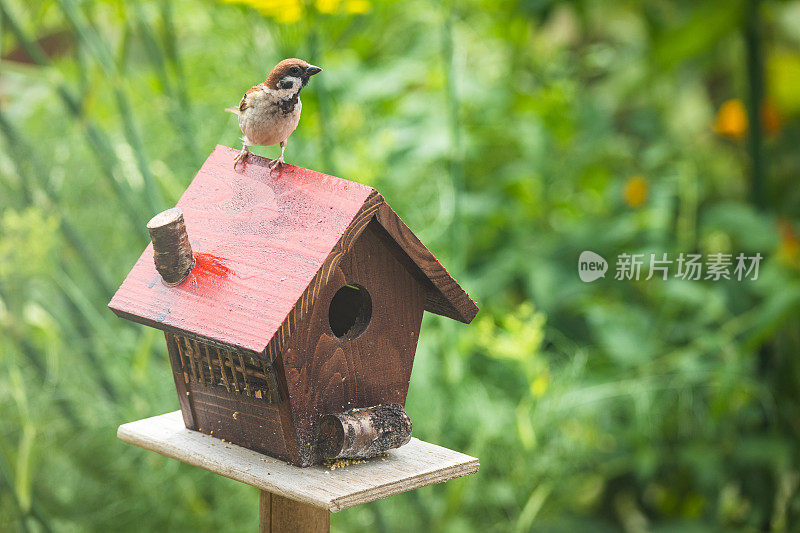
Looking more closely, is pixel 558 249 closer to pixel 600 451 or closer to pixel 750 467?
pixel 600 451

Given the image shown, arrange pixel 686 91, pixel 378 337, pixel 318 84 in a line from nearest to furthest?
pixel 378 337 → pixel 318 84 → pixel 686 91

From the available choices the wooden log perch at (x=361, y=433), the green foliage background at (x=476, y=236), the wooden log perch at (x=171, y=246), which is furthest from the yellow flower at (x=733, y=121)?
A: the wooden log perch at (x=171, y=246)

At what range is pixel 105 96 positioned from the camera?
2283 millimetres

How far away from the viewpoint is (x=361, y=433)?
94cm

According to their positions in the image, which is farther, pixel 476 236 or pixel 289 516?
pixel 476 236

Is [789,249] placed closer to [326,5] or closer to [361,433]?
[326,5]

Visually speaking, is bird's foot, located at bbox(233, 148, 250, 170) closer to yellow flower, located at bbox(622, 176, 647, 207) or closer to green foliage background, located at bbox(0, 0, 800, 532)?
green foliage background, located at bbox(0, 0, 800, 532)

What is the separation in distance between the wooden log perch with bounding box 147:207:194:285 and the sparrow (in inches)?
4.8

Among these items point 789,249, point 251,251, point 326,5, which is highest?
point 326,5

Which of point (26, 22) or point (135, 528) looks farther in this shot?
point (26, 22)

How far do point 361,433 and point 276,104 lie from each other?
0.36 m

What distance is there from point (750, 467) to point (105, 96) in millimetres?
1921

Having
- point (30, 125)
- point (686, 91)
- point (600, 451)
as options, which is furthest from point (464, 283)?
point (686, 91)

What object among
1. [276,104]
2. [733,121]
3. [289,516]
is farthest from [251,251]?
[733,121]
